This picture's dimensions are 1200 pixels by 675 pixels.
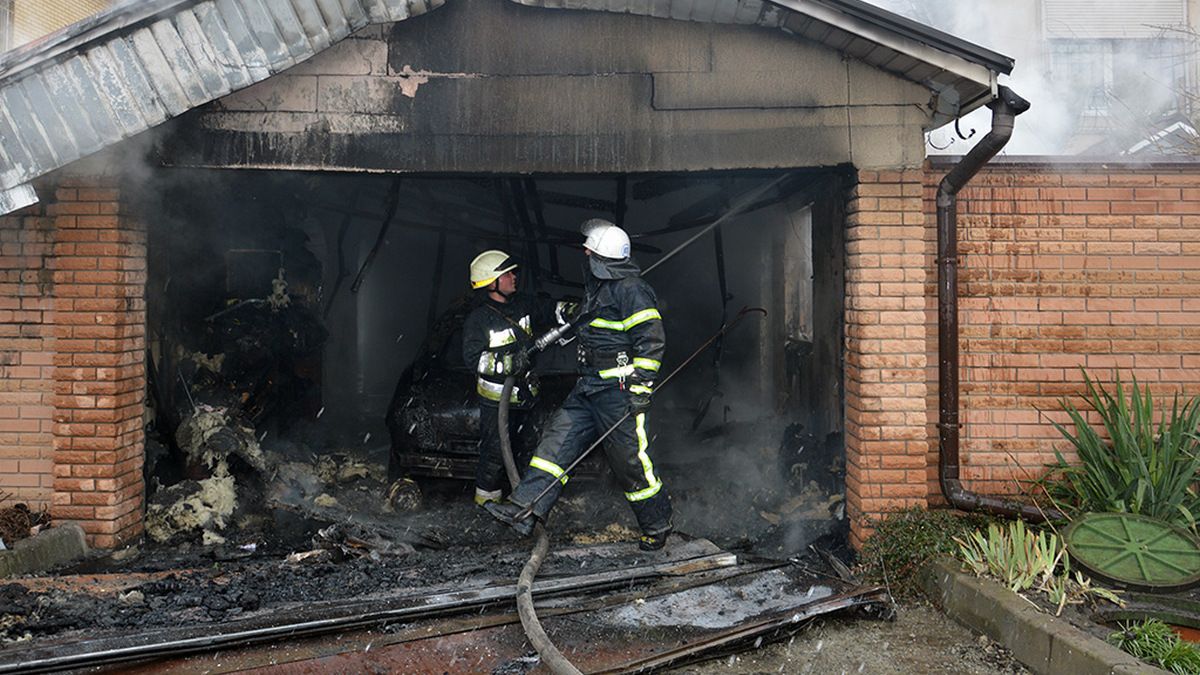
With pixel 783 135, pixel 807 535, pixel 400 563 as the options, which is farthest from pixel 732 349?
pixel 400 563

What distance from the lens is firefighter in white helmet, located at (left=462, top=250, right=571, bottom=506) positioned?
6.39 m

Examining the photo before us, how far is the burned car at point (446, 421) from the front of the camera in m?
6.68

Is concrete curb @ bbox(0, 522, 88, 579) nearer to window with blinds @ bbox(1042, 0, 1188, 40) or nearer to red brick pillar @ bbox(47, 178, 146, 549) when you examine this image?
red brick pillar @ bbox(47, 178, 146, 549)

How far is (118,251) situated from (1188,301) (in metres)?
7.45

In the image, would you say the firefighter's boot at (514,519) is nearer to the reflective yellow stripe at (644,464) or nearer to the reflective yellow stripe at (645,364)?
the reflective yellow stripe at (644,464)

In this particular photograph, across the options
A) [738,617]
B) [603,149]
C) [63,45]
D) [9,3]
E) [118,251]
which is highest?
[9,3]

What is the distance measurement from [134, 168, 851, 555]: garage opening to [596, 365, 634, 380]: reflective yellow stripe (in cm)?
141

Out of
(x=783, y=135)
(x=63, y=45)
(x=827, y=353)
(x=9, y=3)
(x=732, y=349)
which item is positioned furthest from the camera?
(x=9, y=3)

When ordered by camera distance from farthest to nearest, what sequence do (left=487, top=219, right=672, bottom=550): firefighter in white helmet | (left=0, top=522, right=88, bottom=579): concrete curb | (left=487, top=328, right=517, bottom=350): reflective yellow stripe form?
(left=487, top=328, right=517, bottom=350): reflective yellow stripe, (left=487, top=219, right=672, bottom=550): firefighter in white helmet, (left=0, top=522, right=88, bottom=579): concrete curb

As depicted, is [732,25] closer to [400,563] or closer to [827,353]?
[827,353]

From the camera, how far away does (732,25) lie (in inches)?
208

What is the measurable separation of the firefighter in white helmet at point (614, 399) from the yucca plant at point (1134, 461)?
279 centimetres

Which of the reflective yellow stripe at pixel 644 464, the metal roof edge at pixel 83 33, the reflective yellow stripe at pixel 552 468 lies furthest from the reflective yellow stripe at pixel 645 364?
the metal roof edge at pixel 83 33

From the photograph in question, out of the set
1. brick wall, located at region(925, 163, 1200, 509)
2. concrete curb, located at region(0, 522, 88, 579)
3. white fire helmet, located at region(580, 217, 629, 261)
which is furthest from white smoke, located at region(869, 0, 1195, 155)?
concrete curb, located at region(0, 522, 88, 579)
